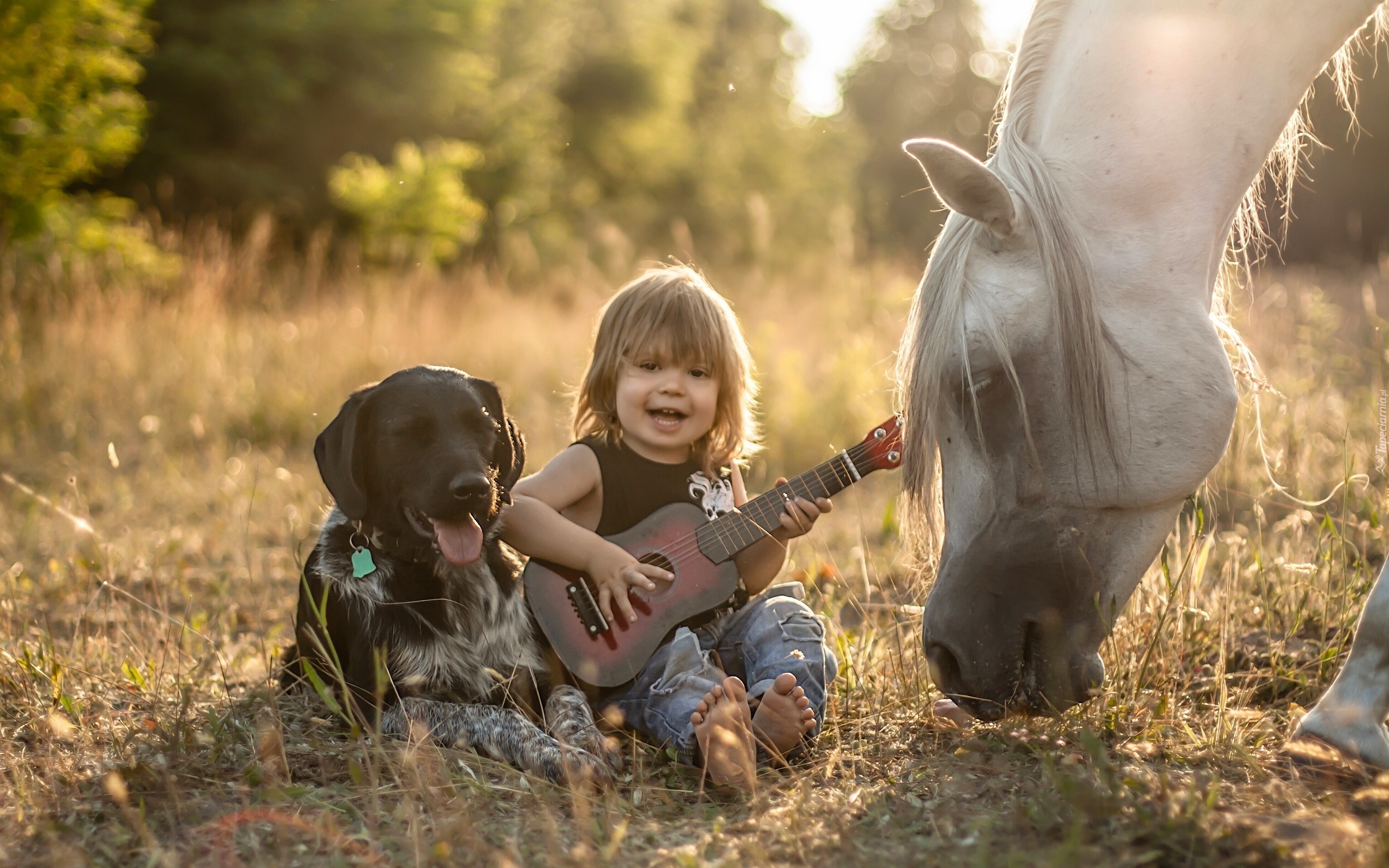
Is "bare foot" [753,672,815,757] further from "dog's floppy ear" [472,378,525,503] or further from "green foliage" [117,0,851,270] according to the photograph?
"green foliage" [117,0,851,270]

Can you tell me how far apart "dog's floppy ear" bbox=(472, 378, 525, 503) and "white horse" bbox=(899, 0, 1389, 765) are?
41.7 inches

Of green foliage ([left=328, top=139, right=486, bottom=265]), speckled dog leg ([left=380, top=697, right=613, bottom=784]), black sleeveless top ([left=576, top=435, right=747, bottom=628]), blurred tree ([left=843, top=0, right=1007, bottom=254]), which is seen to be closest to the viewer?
speckled dog leg ([left=380, top=697, right=613, bottom=784])

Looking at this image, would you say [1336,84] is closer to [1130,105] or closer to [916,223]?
[1130,105]

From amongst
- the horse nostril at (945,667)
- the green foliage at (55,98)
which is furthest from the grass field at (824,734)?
the green foliage at (55,98)

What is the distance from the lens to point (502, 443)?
2.51m

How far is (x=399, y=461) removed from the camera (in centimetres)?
230

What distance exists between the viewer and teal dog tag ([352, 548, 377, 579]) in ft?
7.67

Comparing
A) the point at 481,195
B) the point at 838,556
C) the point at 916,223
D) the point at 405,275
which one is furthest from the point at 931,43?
the point at 838,556

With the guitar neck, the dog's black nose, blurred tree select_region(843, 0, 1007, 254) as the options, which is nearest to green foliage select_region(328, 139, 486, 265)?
the guitar neck

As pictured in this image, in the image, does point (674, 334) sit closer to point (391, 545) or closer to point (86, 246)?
point (391, 545)

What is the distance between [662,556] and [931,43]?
48025 millimetres

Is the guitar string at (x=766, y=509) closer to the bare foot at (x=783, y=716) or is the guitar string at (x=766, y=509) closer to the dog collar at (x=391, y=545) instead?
the bare foot at (x=783, y=716)

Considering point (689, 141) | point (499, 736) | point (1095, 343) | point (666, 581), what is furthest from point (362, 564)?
point (689, 141)

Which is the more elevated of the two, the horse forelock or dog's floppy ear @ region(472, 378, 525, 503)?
the horse forelock
